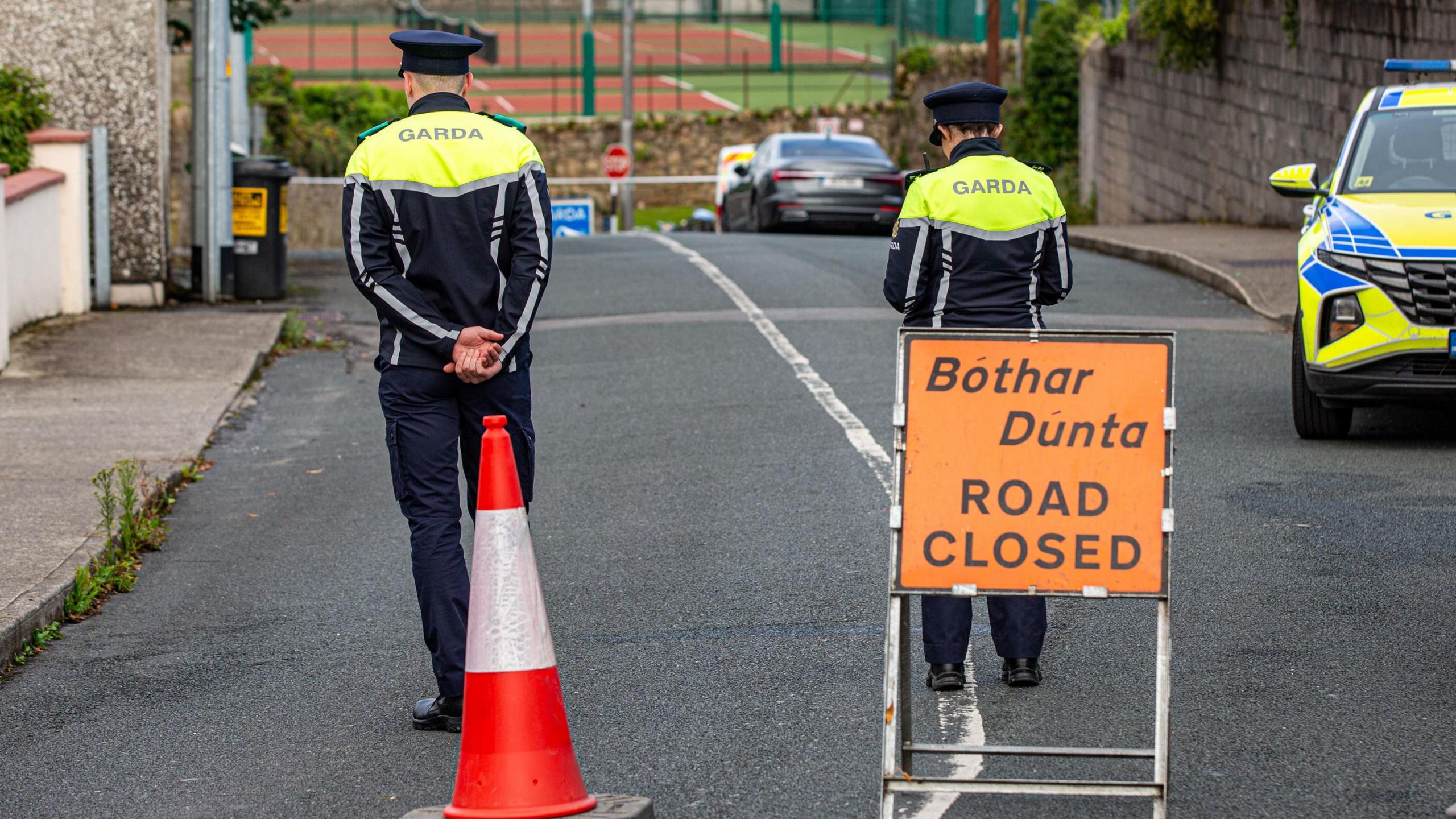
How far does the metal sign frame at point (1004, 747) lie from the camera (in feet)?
14.6

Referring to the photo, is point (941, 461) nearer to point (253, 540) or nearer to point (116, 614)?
point (116, 614)

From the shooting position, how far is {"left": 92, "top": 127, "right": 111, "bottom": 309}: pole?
52.9 ft

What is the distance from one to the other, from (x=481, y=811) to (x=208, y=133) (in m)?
13.1

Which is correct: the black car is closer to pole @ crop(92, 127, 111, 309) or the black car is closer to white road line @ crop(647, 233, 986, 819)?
white road line @ crop(647, 233, 986, 819)

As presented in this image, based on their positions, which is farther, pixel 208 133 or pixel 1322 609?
pixel 208 133

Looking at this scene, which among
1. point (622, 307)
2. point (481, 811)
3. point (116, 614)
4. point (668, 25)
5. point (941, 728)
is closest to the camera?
point (481, 811)

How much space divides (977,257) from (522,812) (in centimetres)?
223

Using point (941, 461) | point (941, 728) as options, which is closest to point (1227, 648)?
point (941, 728)

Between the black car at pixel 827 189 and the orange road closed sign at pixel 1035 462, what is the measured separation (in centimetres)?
2086

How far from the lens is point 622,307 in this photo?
16.5 meters

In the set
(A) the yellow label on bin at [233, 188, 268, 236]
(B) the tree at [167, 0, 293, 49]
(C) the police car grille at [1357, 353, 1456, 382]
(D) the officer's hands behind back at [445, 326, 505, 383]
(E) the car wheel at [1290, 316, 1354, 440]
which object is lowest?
(E) the car wheel at [1290, 316, 1354, 440]

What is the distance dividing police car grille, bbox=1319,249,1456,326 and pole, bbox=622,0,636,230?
28.6 metres

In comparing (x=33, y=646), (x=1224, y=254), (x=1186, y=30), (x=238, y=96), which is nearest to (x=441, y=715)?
(x=33, y=646)

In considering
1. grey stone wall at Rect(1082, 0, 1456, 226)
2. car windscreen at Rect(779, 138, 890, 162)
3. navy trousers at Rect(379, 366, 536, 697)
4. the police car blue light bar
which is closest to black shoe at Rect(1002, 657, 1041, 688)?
navy trousers at Rect(379, 366, 536, 697)
